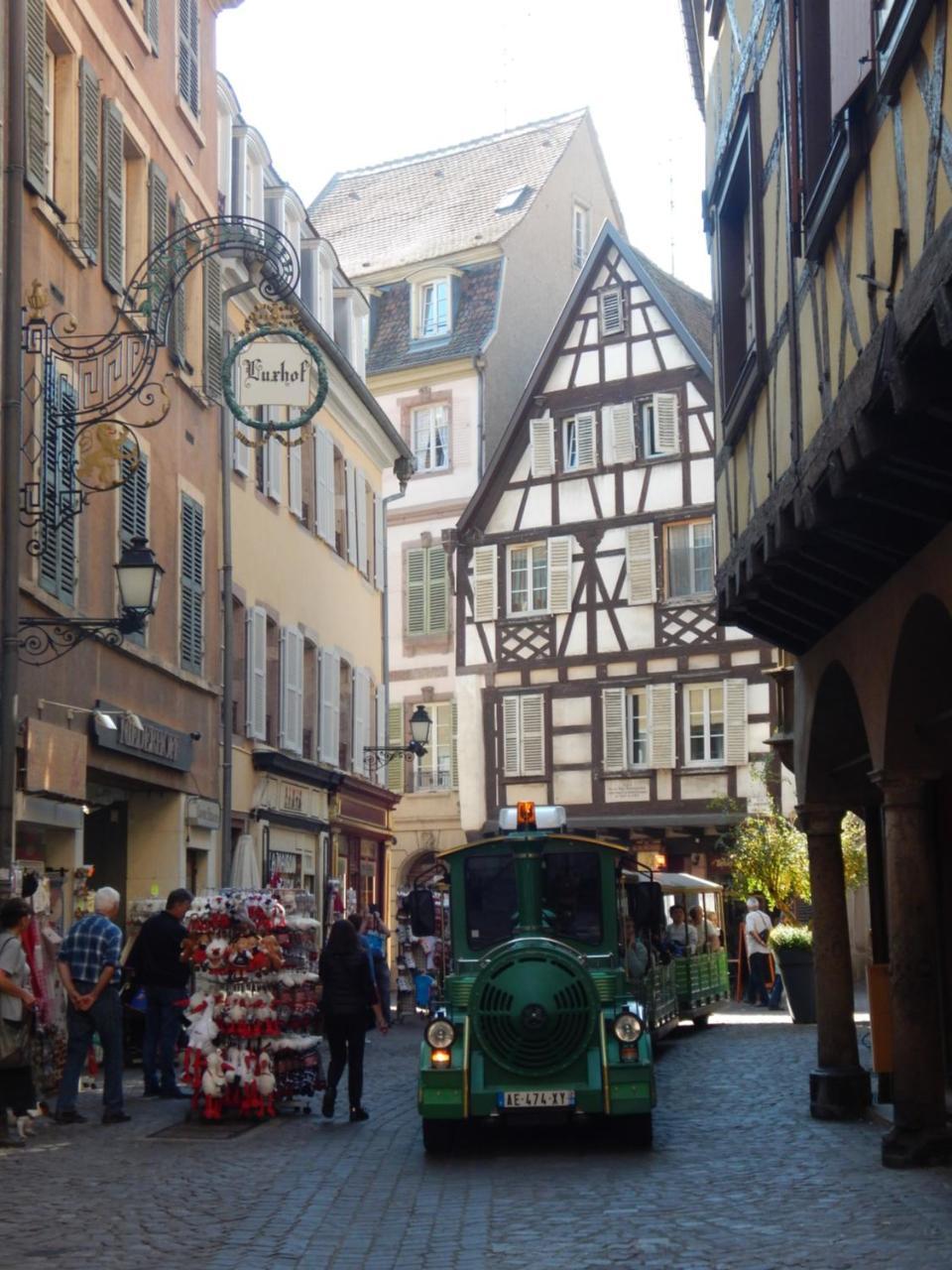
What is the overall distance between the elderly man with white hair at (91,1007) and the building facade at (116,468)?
1717 millimetres

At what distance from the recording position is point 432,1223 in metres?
10.3

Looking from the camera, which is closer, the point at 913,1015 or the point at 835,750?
the point at 913,1015

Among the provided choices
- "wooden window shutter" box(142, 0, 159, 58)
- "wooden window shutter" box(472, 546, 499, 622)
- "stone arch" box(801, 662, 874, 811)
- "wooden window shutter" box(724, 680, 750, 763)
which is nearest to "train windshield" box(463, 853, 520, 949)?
"stone arch" box(801, 662, 874, 811)

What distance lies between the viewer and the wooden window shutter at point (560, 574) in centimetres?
3991

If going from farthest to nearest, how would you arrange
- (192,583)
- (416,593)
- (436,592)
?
(416,593)
(436,592)
(192,583)

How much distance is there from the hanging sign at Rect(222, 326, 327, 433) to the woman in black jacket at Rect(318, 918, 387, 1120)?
434 centimetres

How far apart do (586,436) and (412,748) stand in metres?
12.1

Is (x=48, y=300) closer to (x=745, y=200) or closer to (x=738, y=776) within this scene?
(x=745, y=200)

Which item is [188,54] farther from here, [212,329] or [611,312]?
[611,312]

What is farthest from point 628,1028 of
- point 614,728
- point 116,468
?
point 614,728

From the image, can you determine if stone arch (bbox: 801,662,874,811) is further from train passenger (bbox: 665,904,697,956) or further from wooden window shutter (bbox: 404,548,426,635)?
wooden window shutter (bbox: 404,548,426,635)

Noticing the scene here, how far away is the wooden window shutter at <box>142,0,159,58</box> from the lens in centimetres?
2150

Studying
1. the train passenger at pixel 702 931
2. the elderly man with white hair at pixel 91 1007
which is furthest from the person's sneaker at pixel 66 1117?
the train passenger at pixel 702 931

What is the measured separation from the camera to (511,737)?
40.2 metres
